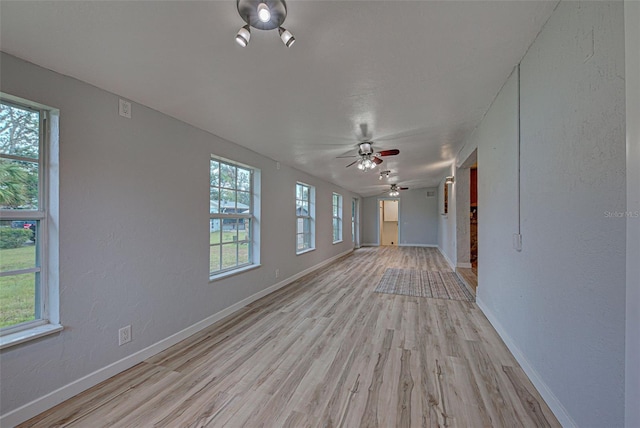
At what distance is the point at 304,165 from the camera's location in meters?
4.82

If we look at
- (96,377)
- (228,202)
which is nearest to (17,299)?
(96,377)

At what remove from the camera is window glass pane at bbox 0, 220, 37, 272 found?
1.57 m

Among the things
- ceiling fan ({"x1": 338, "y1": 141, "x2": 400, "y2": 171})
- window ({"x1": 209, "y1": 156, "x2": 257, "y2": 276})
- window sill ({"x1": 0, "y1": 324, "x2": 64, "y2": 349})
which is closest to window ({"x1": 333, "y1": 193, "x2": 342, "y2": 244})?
ceiling fan ({"x1": 338, "y1": 141, "x2": 400, "y2": 171})

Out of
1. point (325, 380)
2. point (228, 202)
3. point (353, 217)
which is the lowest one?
point (325, 380)

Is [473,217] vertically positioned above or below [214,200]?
below

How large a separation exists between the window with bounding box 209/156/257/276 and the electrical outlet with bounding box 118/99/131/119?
3.30ft

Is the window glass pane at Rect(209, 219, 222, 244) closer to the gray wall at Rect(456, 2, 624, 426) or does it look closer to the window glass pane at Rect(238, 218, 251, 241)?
the window glass pane at Rect(238, 218, 251, 241)

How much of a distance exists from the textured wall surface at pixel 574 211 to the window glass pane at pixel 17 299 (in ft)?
10.4

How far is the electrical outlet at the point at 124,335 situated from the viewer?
81.6 inches

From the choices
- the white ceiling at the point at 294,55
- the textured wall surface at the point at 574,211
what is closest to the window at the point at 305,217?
the white ceiling at the point at 294,55

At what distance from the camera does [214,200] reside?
10.6ft

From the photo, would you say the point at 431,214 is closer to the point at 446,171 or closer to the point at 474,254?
the point at 446,171

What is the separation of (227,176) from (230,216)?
0.55m

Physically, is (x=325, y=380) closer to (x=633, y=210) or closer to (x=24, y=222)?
(x=633, y=210)
